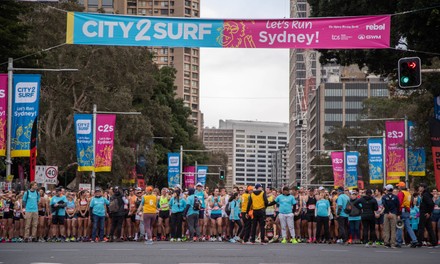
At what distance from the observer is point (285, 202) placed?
3156cm

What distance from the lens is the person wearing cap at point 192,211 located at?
33.4 m

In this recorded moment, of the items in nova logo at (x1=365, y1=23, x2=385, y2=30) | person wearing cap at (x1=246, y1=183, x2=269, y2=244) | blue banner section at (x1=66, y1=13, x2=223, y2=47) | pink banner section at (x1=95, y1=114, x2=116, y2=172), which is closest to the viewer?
blue banner section at (x1=66, y1=13, x2=223, y2=47)

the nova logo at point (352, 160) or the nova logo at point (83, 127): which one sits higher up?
the nova logo at point (83, 127)

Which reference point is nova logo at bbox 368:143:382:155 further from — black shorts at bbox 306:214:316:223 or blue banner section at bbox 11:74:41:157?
blue banner section at bbox 11:74:41:157

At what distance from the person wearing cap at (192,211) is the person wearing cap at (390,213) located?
7.39m

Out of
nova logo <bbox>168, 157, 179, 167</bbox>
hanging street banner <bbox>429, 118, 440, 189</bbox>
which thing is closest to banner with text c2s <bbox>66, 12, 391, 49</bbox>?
hanging street banner <bbox>429, 118, 440, 189</bbox>

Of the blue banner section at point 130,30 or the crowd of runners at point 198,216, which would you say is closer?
the blue banner section at point 130,30

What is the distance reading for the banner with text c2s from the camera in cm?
2592

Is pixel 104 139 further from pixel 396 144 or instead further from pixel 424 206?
pixel 424 206

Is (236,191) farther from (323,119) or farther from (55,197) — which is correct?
(323,119)

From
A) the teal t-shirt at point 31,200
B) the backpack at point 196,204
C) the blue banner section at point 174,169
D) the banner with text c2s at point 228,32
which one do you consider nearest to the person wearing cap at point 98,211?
the teal t-shirt at point 31,200

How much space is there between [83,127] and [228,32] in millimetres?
19733

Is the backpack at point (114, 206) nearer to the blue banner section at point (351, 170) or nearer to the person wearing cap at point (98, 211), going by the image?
the person wearing cap at point (98, 211)

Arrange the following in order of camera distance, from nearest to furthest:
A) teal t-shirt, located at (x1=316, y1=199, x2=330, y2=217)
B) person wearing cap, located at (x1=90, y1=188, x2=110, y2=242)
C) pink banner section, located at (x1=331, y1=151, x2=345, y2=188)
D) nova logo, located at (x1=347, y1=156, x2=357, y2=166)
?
1. teal t-shirt, located at (x1=316, y1=199, x2=330, y2=217)
2. person wearing cap, located at (x1=90, y1=188, x2=110, y2=242)
3. nova logo, located at (x1=347, y1=156, x2=357, y2=166)
4. pink banner section, located at (x1=331, y1=151, x2=345, y2=188)
